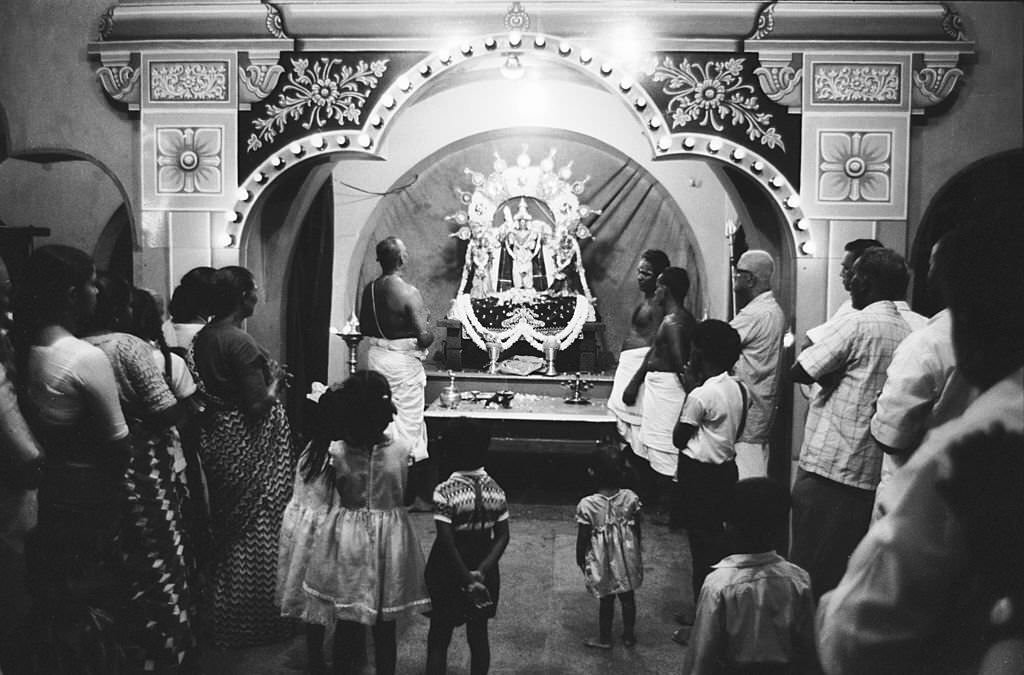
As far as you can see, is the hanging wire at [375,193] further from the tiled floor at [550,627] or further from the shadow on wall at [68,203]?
the tiled floor at [550,627]

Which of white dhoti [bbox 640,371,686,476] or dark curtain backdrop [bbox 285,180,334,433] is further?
dark curtain backdrop [bbox 285,180,334,433]

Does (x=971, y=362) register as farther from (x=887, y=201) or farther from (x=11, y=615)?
(x=887, y=201)

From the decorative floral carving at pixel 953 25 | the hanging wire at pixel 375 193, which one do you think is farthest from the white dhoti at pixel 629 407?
the hanging wire at pixel 375 193

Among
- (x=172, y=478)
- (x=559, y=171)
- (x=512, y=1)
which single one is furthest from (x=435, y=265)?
(x=172, y=478)

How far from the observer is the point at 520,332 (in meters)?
8.52

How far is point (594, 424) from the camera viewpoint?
6.73m

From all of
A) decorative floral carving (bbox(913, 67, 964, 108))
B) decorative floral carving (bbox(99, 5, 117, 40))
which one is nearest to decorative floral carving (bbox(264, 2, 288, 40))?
decorative floral carving (bbox(99, 5, 117, 40))

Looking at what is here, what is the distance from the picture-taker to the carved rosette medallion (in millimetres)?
4980

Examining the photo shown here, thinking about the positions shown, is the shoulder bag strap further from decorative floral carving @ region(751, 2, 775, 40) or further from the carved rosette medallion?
decorative floral carving @ region(751, 2, 775, 40)

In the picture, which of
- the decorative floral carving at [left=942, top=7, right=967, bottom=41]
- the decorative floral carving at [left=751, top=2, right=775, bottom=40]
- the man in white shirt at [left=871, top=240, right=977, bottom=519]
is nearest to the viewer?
the man in white shirt at [left=871, top=240, right=977, bottom=519]

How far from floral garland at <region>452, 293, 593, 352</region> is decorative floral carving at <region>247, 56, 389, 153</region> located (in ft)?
11.8

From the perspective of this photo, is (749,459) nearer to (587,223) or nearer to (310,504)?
(310,504)

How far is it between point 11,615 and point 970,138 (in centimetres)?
507

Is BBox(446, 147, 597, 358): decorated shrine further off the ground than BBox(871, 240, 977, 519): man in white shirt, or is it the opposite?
BBox(446, 147, 597, 358): decorated shrine
